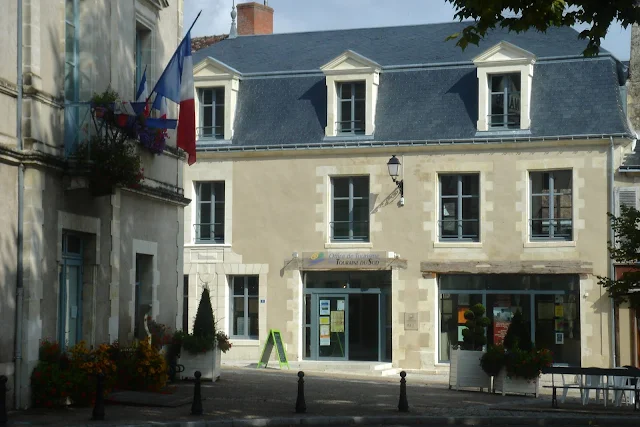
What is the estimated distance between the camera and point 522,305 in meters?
28.8

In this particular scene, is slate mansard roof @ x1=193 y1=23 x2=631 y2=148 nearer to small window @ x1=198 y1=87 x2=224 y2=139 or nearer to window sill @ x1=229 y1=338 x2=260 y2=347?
small window @ x1=198 y1=87 x2=224 y2=139

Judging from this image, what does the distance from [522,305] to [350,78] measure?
706 cm

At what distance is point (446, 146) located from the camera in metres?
29.3

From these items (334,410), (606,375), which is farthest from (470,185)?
(334,410)

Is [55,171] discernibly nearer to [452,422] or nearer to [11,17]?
[11,17]

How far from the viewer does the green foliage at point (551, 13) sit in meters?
11.8

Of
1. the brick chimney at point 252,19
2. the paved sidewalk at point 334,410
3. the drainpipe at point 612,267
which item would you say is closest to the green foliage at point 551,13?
the paved sidewalk at point 334,410

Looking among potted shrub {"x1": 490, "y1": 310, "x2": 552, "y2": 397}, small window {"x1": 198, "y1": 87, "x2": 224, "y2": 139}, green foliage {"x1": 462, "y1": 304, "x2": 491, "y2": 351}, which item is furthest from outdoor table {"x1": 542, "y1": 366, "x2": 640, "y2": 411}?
small window {"x1": 198, "y1": 87, "x2": 224, "y2": 139}

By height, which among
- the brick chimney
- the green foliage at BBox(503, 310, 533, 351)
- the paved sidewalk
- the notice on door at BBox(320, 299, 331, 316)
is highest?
the brick chimney

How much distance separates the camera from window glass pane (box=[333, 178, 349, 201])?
99.8 ft

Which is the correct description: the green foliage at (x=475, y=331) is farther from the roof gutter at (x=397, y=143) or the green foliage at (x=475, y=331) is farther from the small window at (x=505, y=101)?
the small window at (x=505, y=101)

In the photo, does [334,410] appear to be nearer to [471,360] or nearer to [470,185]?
[471,360]

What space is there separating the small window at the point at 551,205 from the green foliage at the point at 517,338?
609 centimetres

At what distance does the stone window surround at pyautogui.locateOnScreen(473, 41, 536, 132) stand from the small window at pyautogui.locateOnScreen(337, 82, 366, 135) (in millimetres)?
3076
